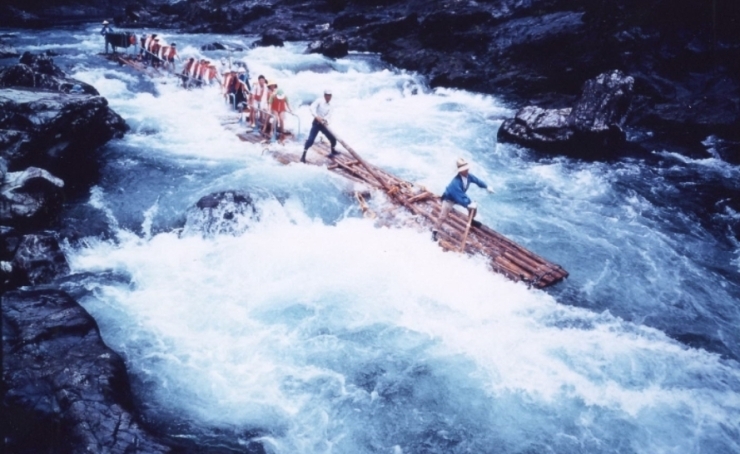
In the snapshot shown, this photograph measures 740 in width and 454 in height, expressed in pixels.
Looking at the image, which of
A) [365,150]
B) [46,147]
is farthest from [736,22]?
[46,147]

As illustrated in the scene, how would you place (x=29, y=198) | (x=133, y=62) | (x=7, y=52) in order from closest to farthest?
1. (x=29, y=198)
2. (x=133, y=62)
3. (x=7, y=52)

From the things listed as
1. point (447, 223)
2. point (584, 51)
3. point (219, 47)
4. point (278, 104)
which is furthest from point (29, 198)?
point (219, 47)

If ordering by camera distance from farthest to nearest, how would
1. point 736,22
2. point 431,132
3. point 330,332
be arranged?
1. point 736,22
2. point 431,132
3. point 330,332

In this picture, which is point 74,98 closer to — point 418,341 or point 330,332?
point 330,332

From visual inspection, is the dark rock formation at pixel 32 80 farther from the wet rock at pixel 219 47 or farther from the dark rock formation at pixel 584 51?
the dark rock formation at pixel 584 51

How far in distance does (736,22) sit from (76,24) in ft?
143

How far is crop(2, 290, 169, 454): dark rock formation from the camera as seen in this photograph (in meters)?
4.77

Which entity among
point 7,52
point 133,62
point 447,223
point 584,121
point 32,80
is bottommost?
point 447,223

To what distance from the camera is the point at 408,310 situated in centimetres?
767

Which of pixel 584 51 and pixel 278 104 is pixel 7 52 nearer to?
pixel 278 104

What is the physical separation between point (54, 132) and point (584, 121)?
14.9m

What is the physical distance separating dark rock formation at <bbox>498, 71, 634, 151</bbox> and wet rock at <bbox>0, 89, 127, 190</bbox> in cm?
1263

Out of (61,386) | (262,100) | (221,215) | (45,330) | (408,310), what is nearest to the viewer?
(61,386)

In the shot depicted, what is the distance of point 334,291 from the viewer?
8039 mm
